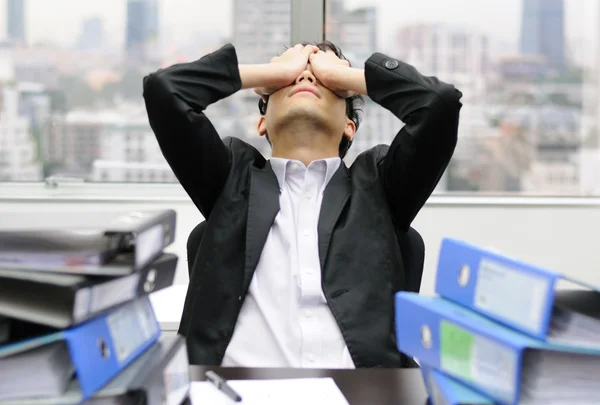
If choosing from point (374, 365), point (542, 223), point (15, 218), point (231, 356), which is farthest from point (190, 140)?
point (542, 223)

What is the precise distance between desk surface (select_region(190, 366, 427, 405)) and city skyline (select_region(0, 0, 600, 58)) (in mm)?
2421

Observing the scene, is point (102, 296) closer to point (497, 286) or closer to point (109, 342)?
point (109, 342)

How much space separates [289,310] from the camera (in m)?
1.52

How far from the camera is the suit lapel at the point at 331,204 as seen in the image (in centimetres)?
156

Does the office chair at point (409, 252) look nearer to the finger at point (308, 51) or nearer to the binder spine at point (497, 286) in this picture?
the finger at point (308, 51)

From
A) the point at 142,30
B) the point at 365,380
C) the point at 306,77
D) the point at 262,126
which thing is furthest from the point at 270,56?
the point at 365,380

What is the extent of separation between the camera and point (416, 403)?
37.3 inches

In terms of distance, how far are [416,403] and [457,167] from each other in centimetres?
246

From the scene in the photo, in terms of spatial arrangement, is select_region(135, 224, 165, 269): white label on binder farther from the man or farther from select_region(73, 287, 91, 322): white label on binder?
the man

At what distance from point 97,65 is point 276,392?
2.61 m

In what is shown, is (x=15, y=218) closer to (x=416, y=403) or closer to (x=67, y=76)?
(x=416, y=403)

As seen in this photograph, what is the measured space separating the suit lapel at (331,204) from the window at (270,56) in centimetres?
153

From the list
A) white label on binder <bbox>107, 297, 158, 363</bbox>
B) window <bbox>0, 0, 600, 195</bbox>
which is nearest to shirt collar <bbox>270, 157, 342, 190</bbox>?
white label on binder <bbox>107, 297, 158, 363</bbox>

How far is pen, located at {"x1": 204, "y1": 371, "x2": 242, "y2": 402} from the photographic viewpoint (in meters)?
0.94
